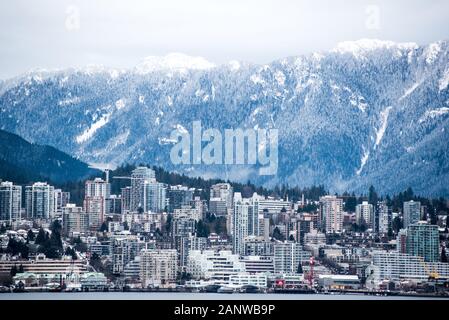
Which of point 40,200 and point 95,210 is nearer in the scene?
point 40,200

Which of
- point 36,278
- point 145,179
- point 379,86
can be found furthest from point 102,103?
point 379,86

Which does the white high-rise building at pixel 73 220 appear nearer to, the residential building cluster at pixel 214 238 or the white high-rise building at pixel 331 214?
the residential building cluster at pixel 214 238

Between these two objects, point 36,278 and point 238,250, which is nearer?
point 36,278

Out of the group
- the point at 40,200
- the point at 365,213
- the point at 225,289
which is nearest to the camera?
the point at 225,289

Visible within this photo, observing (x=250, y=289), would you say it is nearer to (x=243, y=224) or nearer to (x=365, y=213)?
(x=243, y=224)

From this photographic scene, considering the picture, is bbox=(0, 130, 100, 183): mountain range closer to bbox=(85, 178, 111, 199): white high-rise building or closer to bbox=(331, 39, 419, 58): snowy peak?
bbox=(85, 178, 111, 199): white high-rise building

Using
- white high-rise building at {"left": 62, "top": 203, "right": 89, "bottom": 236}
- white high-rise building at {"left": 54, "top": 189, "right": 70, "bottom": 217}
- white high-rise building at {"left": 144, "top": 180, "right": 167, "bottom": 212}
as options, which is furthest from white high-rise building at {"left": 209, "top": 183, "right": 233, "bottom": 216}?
white high-rise building at {"left": 54, "top": 189, "right": 70, "bottom": 217}

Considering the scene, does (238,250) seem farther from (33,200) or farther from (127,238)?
(33,200)

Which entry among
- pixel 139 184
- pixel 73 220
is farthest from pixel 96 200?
pixel 139 184
